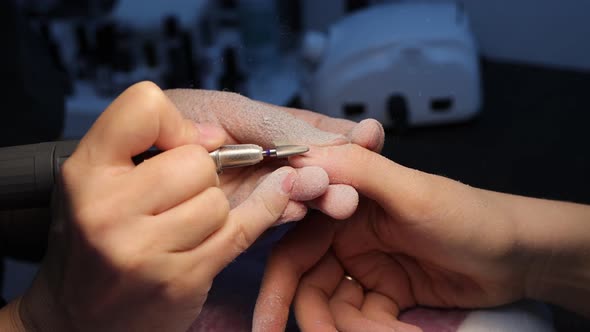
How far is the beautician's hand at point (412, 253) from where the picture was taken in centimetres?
66

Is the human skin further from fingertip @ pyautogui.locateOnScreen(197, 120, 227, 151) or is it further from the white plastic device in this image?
the white plastic device

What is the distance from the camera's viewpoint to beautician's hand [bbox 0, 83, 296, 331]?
0.55m

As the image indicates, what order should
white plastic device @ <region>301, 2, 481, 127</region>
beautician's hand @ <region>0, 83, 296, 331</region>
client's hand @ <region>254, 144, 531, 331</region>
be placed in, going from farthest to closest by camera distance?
white plastic device @ <region>301, 2, 481, 127</region> → client's hand @ <region>254, 144, 531, 331</region> → beautician's hand @ <region>0, 83, 296, 331</region>

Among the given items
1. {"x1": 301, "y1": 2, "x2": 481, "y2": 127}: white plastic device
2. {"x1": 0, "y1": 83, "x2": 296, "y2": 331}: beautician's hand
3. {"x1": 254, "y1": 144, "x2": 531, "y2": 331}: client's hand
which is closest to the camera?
{"x1": 0, "y1": 83, "x2": 296, "y2": 331}: beautician's hand

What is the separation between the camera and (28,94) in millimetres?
1273

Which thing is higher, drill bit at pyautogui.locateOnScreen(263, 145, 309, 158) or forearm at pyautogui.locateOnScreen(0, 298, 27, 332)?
drill bit at pyautogui.locateOnScreen(263, 145, 309, 158)

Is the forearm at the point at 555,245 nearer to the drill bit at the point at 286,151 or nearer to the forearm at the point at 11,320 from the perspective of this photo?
the drill bit at the point at 286,151

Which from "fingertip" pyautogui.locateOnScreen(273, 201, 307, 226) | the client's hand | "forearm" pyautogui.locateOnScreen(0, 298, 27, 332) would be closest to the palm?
the client's hand

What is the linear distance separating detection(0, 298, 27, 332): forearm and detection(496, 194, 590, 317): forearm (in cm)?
64

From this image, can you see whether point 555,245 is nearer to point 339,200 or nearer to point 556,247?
point 556,247

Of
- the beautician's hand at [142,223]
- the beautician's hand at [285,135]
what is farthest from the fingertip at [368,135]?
the beautician's hand at [142,223]

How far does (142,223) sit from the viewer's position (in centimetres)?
56

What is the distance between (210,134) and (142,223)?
6.3 inches

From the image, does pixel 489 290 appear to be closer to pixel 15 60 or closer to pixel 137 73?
pixel 15 60
